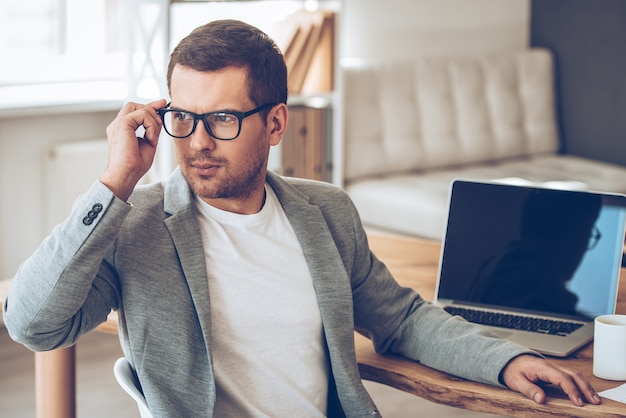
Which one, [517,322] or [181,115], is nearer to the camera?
[181,115]

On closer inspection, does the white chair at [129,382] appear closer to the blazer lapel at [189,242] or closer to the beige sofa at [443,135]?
the blazer lapel at [189,242]

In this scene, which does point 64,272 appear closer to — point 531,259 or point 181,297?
point 181,297

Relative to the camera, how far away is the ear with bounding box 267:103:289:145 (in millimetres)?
1725

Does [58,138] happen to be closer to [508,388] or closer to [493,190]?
[493,190]

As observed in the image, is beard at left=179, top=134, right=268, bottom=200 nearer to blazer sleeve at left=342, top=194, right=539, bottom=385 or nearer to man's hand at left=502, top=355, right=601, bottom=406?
blazer sleeve at left=342, top=194, right=539, bottom=385

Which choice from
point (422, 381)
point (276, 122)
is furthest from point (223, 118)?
point (422, 381)

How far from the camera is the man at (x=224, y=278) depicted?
4.90ft

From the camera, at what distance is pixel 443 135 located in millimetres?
4793

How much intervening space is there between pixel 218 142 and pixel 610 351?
0.76 metres

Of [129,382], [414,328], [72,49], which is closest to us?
[129,382]

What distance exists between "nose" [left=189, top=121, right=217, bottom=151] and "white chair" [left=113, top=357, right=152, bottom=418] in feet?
1.23

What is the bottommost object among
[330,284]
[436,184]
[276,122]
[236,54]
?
[436,184]

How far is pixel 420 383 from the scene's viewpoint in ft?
5.63

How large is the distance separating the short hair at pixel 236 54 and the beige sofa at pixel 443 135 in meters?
2.47
